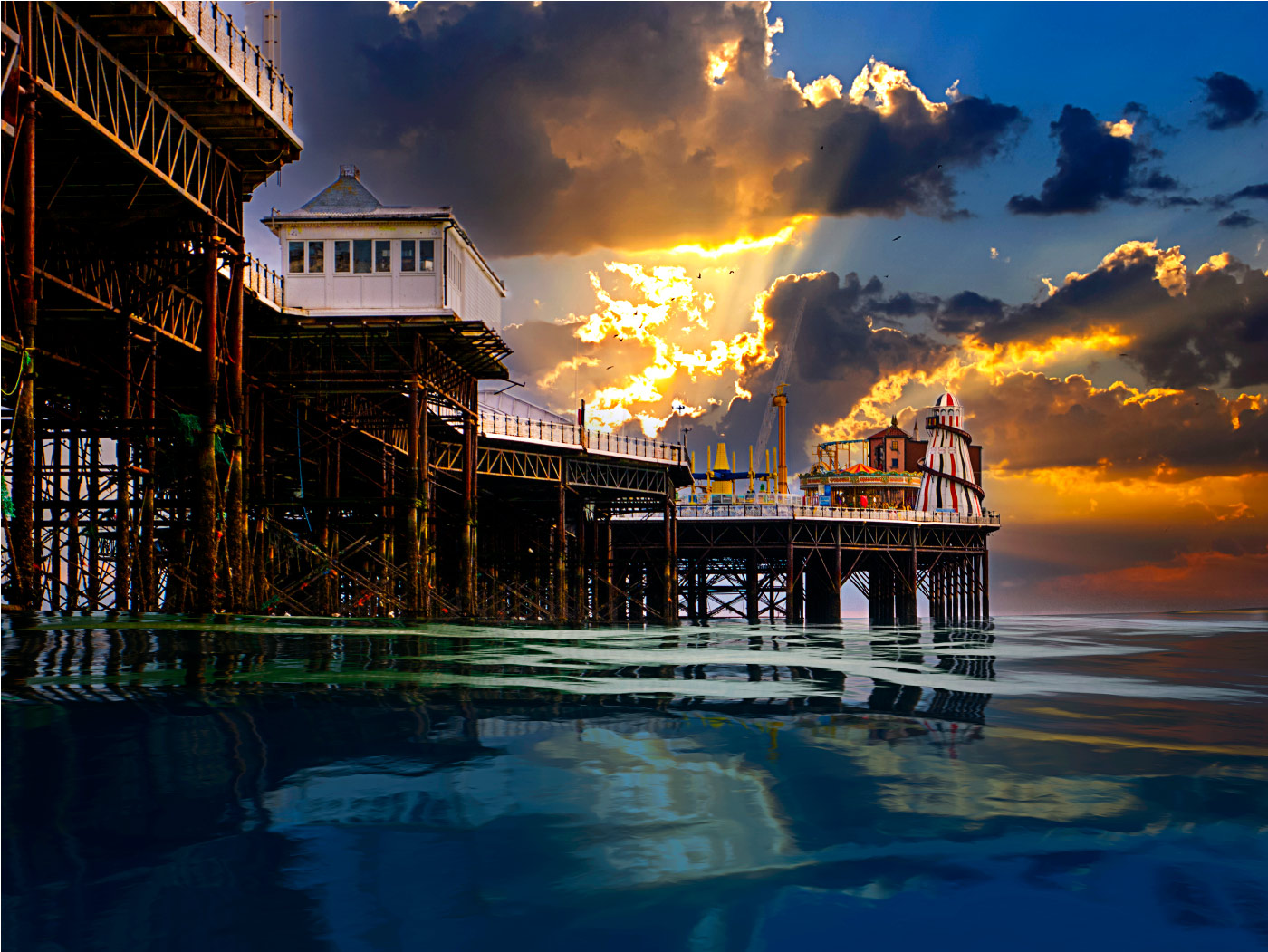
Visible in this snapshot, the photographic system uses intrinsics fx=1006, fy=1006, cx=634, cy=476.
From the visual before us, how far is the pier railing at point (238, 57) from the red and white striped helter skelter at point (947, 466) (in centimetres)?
8839

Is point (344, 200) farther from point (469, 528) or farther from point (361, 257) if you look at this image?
point (469, 528)

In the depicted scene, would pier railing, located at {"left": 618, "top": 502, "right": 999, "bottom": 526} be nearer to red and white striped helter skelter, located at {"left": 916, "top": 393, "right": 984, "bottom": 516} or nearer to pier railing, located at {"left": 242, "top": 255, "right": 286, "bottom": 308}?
red and white striped helter skelter, located at {"left": 916, "top": 393, "right": 984, "bottom": 516}

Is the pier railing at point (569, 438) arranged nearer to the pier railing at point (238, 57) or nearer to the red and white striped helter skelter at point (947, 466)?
the pier railing at point (238, 57)

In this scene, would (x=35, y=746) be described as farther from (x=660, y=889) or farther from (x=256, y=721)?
→ (x=660, y=889)

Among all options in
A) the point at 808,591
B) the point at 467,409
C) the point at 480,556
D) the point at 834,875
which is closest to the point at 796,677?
the point at 834,875

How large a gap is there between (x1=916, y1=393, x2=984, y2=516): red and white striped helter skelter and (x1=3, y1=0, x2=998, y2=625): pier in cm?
3746

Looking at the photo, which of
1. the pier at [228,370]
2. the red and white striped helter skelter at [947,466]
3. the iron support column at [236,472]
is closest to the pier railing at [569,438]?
the pier at [228,370]

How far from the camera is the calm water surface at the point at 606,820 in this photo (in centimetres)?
390

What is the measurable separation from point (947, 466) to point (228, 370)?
91655mm

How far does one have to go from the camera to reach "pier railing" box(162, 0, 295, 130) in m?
21.9

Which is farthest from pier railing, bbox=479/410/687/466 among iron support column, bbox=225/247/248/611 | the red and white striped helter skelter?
the red and white striped helter skelter

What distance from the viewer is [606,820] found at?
17.5 ft

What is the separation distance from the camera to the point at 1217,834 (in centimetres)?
519

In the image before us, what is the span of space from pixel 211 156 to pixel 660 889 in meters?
26.2
